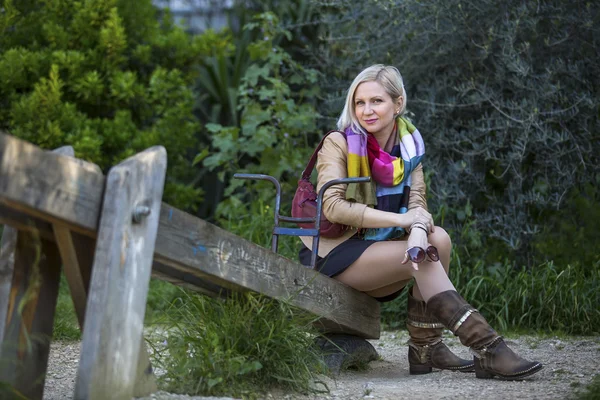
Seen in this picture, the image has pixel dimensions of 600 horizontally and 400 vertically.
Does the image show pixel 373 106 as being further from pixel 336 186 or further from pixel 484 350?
pixel 484 350

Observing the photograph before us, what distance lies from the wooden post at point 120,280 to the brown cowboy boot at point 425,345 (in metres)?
1.57

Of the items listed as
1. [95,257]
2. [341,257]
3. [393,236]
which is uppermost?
[393,236]

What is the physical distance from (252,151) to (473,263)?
179 cm

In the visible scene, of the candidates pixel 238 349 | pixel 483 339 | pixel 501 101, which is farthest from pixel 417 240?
pixel 501 101

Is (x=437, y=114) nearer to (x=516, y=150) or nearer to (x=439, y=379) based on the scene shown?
(x=516, y=150)

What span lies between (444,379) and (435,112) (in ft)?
8.35

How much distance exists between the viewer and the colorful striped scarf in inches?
136

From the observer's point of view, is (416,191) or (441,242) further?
(416,191)

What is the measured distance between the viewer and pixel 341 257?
346 cm

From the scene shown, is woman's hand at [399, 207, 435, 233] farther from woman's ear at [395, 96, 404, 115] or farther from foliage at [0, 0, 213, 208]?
foliage at [0, 0, 213, 208]

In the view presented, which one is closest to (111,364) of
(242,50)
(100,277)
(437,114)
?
(100,277)

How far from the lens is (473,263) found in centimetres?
529

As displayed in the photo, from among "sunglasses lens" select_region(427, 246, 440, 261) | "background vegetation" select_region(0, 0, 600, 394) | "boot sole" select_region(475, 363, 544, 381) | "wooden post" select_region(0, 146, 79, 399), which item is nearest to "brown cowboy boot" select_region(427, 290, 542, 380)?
"boot sole" select_region(475, 363, 544, 381)

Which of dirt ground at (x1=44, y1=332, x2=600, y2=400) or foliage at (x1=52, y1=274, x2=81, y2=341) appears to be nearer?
dirt ground at (x1=44, y1=332, x2=600, y2=400)
